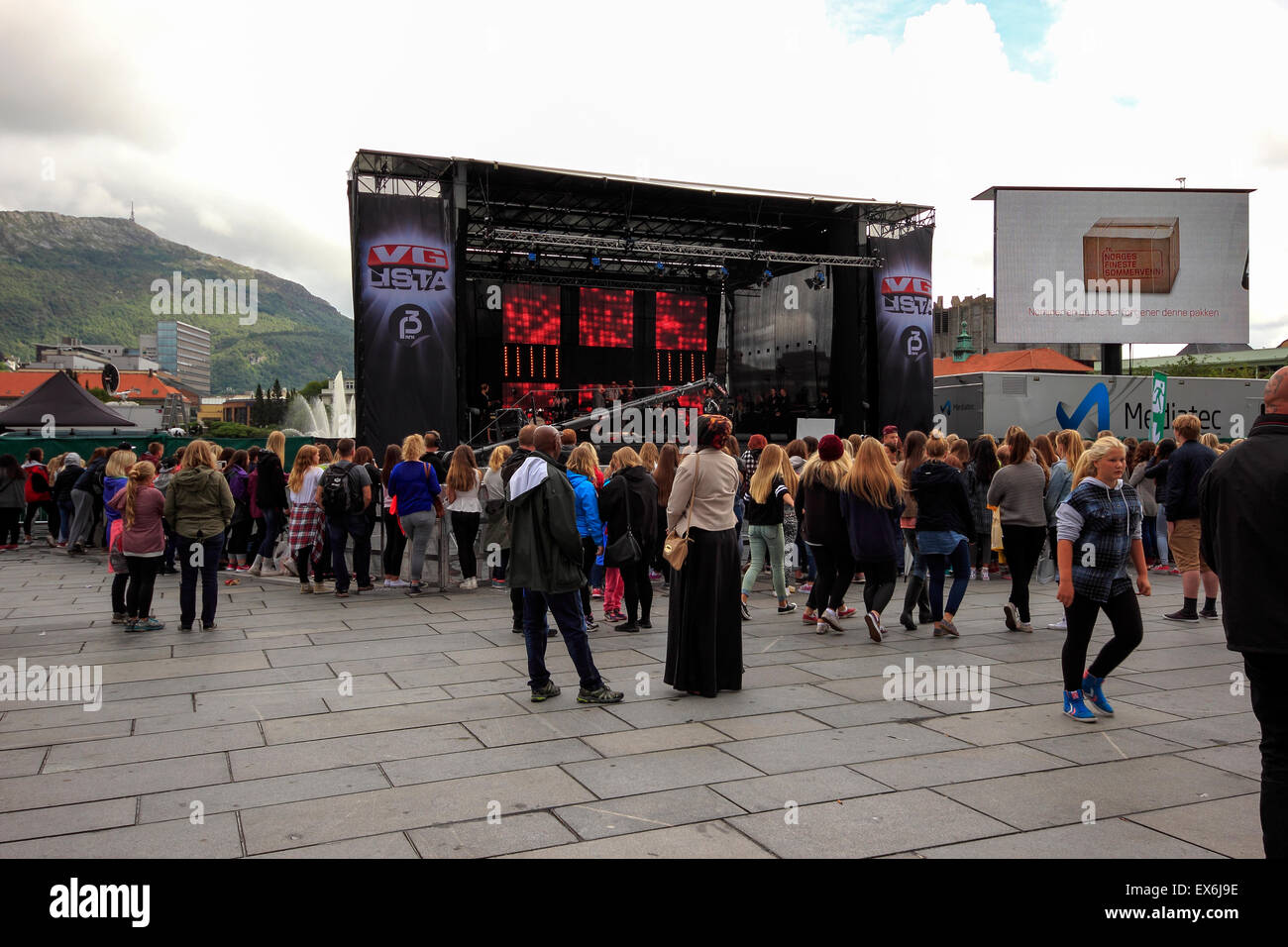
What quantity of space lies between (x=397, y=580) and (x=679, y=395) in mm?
14066

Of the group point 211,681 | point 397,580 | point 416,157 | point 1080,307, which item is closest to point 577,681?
point 211,681

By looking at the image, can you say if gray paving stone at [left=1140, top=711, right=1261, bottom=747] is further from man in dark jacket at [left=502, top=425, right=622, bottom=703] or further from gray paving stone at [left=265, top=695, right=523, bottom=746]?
gray paving stone at [left=265, top=695, right=523, bottom=746]

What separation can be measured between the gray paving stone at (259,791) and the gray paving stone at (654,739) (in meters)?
1.19

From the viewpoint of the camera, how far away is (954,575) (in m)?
8.27

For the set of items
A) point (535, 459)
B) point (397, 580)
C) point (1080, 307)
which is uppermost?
point (1080, 307)

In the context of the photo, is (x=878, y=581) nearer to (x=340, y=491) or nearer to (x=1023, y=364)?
(x=340, y=491)

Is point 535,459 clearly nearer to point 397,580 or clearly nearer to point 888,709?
point 888,709

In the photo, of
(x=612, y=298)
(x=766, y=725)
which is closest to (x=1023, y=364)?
(x=612, y=298)

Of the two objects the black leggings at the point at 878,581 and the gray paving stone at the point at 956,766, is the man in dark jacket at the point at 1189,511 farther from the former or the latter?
the gray paving stone at the point at 956,766

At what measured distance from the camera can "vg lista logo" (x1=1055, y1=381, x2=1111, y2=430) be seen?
22297 millimetres

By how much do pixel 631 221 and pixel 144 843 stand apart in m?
21.1

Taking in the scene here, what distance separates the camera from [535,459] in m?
6.07

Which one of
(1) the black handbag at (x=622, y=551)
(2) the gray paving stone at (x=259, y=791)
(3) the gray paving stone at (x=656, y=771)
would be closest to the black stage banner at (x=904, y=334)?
(1) the black handbag at (x=622, y=551)
